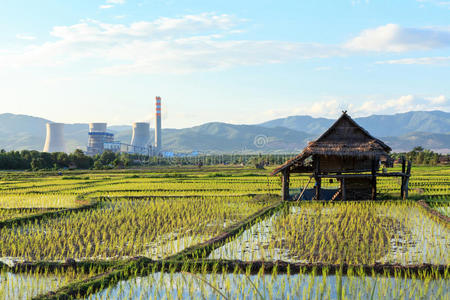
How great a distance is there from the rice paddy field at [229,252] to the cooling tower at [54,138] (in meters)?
121

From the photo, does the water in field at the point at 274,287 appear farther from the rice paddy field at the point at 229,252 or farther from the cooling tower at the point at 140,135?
the cooling tower at the point at 140,135

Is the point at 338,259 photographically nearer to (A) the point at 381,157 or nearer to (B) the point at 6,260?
(B) the point at 6,260

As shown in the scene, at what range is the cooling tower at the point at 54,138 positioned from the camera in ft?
423

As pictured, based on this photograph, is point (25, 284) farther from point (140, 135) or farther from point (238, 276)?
point (140, 135)

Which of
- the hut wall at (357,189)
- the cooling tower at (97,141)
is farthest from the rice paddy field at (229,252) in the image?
the cooling tower at (97,141)

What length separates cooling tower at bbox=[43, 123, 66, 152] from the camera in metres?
129

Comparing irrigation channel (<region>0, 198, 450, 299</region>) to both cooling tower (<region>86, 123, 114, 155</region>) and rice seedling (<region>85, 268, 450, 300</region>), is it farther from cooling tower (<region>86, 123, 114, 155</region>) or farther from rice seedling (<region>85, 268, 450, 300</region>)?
cooling tower (<region>86, 123, 114, 155</region>)

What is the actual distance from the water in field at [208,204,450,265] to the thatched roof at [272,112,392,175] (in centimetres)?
371

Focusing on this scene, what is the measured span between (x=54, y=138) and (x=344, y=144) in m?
126

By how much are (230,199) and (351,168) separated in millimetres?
4649

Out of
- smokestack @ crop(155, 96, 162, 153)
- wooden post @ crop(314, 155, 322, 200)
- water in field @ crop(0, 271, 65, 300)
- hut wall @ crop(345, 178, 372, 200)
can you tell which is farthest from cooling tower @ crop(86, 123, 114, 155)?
water in field @ crop(0, 271, 65, 300)

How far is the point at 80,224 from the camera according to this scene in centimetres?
1226

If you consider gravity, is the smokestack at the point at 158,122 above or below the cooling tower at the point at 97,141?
above

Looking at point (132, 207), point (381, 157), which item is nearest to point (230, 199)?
point (132, 207)
